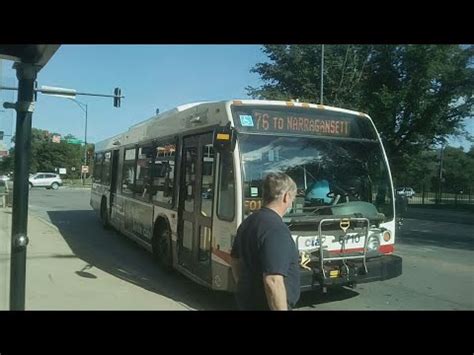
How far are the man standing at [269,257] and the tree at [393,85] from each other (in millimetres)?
23465

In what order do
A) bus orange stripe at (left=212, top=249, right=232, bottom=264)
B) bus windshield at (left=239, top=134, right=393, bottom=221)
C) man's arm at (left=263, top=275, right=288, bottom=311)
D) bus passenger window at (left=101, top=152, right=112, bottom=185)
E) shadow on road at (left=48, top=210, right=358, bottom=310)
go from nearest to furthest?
man's arm at (left=263, top=275, right=288, bottom=311)
bus orange stripe at (left=212, top=249, right=232, bottom=264)
bus windshield at (left=239, top=134, right=393, bottom=221)
shadow on road at (left=48, top=210, right=358, bottom=310)
bus passenger window at (left=101, top=152, right=112, bottom=185)

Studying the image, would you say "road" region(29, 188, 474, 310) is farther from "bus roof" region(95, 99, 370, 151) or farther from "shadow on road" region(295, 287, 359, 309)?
"bus roof" region(95, 99, 370, 151)

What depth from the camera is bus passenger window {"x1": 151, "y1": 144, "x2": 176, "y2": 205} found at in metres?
9.10

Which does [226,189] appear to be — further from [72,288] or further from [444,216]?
[444,216]

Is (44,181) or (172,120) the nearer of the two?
(172,120)

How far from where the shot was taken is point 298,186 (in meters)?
7.14

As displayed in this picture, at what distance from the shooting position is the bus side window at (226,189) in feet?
22.4

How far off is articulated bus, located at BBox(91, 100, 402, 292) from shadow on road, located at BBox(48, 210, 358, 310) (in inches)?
13.6

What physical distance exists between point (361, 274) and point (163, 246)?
12.7 feet

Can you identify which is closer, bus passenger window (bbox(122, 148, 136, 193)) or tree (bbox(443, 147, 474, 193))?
bus passenger window (bbox(122, 148, 136, 193))

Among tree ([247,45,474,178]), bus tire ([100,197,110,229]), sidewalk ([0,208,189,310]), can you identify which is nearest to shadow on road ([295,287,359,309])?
sidewalk ([0,208,189,310])

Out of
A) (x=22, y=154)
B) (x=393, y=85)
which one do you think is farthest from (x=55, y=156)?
(x=22, y=154)
